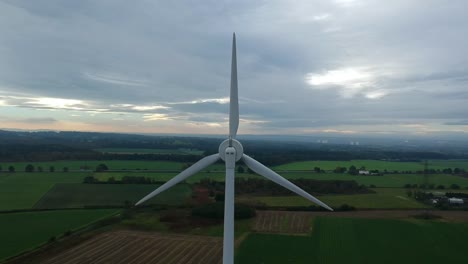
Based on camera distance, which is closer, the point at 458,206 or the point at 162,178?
the point at 458,206

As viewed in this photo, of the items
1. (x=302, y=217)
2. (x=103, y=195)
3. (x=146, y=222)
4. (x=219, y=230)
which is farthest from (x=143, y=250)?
(x=103, y=195)

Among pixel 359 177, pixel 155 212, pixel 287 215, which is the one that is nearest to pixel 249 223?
pixel 287 215

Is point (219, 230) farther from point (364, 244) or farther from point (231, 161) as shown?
point (231, 161)

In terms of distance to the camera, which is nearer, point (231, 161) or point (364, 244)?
point (231, 161)

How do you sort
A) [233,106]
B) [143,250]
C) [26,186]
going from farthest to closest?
[26,186], [143,250], [233,106]

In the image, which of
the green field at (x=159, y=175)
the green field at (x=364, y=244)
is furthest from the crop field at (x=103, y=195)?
the green field at (x=364, y=244)

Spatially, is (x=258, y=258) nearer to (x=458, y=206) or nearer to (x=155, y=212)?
(x=155, y=212)

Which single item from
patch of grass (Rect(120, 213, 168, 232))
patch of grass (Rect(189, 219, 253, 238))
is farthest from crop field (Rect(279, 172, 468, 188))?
patch of grass (Rect(120, 213, 168, 232))
